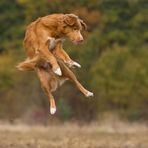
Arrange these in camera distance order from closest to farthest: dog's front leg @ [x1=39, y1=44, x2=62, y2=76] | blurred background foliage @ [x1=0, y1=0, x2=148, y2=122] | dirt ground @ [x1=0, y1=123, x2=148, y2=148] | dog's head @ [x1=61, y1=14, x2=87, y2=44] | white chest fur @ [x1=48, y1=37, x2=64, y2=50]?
dog's head @ [x1=61, y1=14, x2=87, y2=44] → dog's front leg @ [x1=39, y1=44, x2=62, y2=76] → white chest fur @ [x1=48, y1=37, x2=64, y2=50] → dirt ground @ [x1=0, y1=123, x2=148, y2=148] → blurred background foliage @ [x1=0, y1=0, x2=148, y2=122]

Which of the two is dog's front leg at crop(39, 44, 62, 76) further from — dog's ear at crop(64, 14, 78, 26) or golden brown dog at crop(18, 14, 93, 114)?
dog's ear at crop(64, 14, 78, 26)

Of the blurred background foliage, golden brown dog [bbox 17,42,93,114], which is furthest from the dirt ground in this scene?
the blurred background foliage

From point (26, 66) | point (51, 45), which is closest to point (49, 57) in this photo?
point (51, 45)

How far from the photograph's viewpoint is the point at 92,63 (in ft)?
135

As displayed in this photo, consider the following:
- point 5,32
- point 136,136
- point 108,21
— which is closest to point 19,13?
point 5,32

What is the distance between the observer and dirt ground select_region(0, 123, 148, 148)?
16.8 meters

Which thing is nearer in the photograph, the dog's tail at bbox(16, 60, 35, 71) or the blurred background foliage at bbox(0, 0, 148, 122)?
the dog's tail at bbox(16, 60, 35, 71)

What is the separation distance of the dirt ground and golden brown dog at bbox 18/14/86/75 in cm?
391

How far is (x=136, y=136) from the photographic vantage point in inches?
829

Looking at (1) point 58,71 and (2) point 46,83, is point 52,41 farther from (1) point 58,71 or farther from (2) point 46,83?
(2) point 46,83

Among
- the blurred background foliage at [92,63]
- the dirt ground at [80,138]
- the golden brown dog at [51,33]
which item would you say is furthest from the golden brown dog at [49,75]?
the blurred background foliage at [92,63]

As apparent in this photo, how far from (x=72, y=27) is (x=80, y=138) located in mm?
7748

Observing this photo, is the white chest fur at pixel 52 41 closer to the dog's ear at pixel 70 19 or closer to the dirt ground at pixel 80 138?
the dog's ear at pixel 70 19

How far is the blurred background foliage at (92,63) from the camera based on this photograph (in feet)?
116
